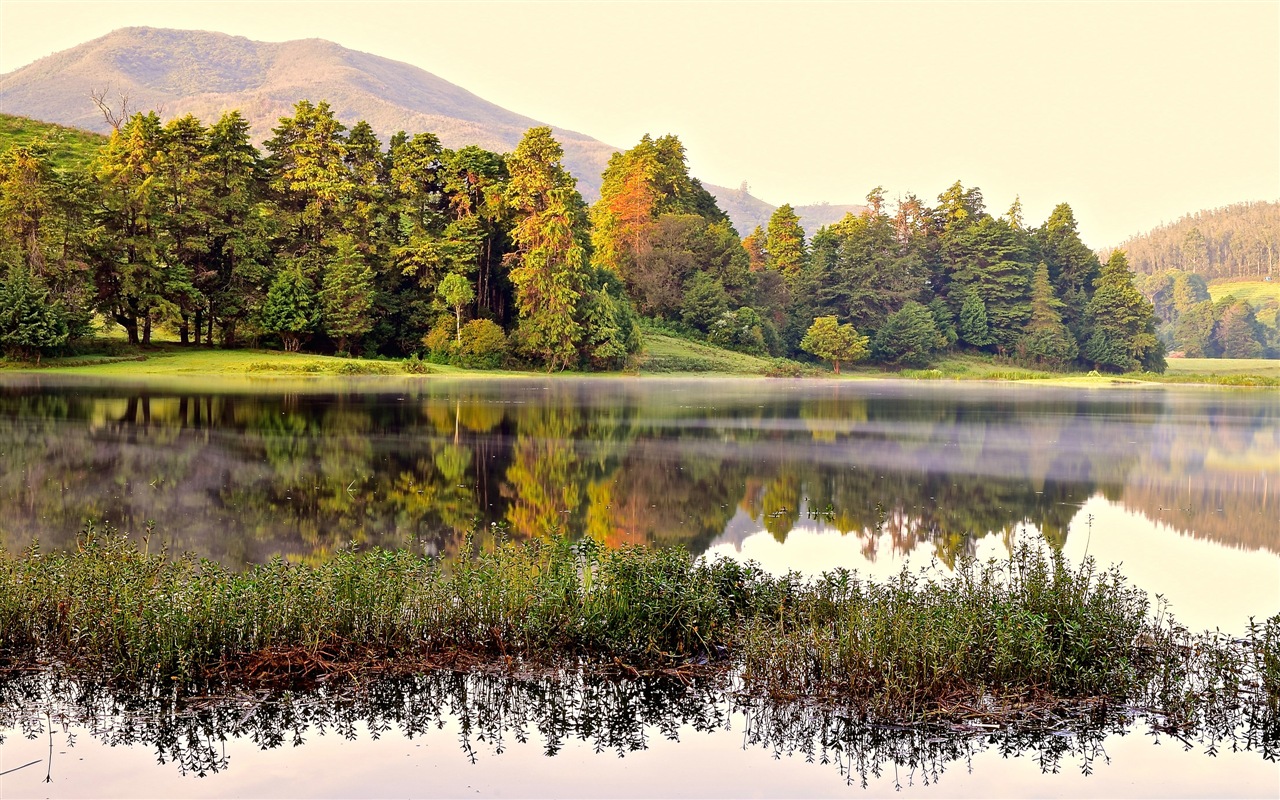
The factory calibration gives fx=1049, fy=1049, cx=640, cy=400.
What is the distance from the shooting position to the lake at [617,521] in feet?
20.8

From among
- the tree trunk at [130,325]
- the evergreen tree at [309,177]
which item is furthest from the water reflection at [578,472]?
the evergreen tree at [309,177]

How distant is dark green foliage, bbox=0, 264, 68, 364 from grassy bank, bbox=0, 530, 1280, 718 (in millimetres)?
43936

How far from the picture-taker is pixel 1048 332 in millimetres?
93750

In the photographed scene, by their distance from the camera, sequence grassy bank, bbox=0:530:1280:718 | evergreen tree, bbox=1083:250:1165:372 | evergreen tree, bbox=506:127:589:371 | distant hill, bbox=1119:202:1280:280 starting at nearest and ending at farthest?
1. grassy bank, bbox=0:530:1280:718
2. evergreen tree, bbox=506:127:589:371
3. evergreen tree, bbox=1083:250:1165:372
4. distant hill, bbox=1119:202:1280:280

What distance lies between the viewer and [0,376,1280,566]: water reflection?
45.3ft

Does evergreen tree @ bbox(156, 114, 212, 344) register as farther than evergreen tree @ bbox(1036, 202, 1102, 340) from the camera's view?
No

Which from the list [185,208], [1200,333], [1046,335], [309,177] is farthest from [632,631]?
[1200,333]

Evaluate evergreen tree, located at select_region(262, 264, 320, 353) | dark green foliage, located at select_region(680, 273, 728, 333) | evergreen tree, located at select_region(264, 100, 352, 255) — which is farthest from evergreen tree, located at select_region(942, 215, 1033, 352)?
evergreen tree, located at select_region(262, 264, 320, 353)

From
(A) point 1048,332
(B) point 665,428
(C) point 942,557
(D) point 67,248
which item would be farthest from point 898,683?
(A) point 1048,332

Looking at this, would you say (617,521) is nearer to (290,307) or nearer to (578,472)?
(578,472)

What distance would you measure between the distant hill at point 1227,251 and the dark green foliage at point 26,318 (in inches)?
6750

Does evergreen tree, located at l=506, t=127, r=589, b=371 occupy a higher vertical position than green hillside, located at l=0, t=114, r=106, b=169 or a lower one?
lower

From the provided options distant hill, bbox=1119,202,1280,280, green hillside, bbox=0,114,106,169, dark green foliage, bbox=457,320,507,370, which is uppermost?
distant hill, bbox=1119,202,1280,280

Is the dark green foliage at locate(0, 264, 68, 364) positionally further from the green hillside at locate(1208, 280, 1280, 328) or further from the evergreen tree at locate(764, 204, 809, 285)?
the green hillside at locate(1208, 280, 1280, 328)
